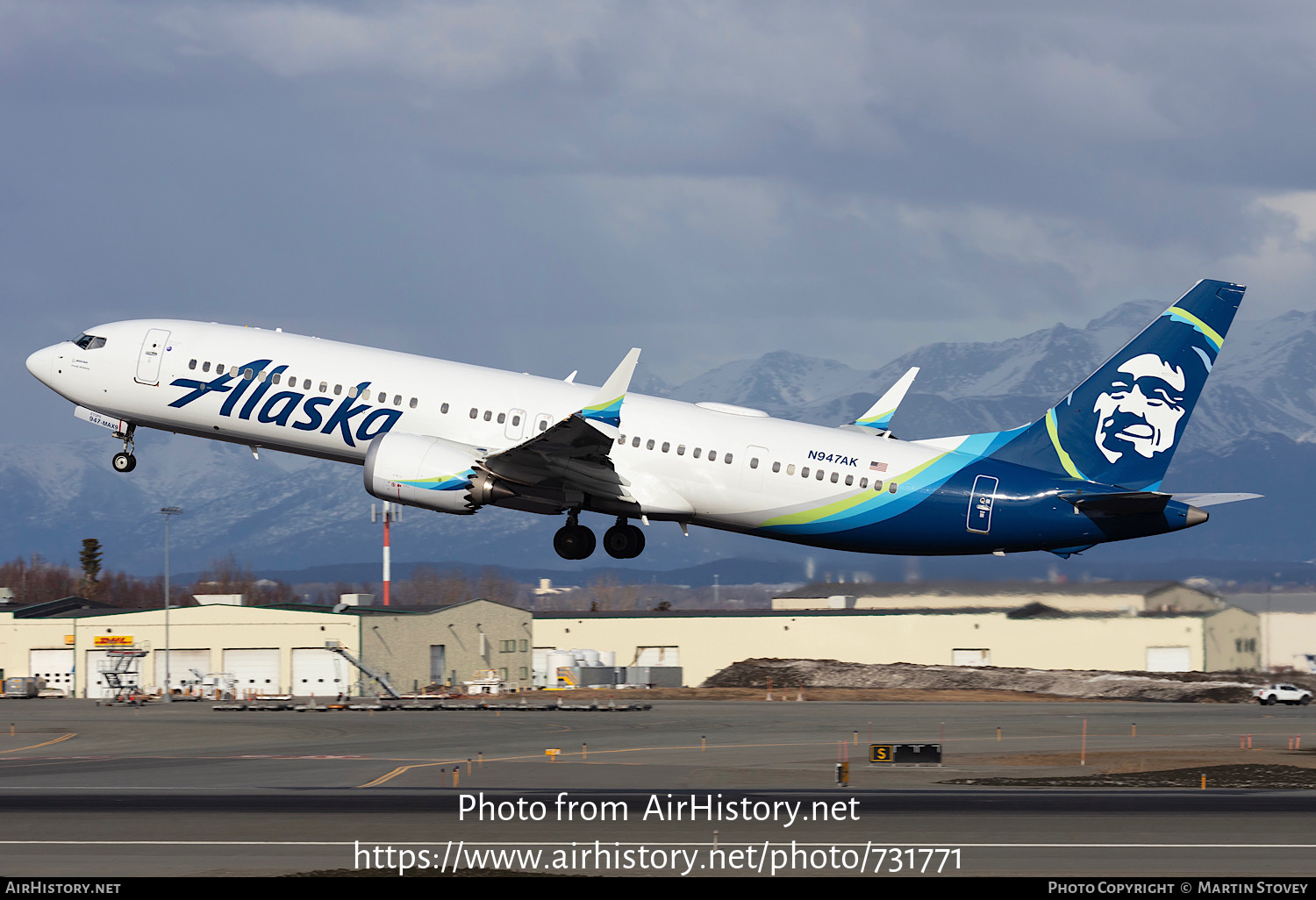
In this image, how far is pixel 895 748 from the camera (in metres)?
51.8

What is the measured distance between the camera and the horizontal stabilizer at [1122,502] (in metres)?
42.5

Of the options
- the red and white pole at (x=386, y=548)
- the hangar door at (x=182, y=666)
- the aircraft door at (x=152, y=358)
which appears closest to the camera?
the aircraft door at (x=152, y=358)

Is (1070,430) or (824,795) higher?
(1070,430)

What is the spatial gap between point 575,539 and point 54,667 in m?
72.8

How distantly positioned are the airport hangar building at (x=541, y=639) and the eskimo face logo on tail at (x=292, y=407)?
3825cm

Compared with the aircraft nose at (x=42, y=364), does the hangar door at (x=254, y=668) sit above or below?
below

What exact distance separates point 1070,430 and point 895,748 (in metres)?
13.1

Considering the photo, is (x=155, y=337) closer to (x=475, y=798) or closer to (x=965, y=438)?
(x=475, y=798)

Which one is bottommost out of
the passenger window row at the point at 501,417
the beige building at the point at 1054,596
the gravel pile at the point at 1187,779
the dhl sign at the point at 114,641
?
the gravel pile at the point at 1187,779

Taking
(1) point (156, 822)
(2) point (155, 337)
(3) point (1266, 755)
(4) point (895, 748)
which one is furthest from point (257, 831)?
(3) point (1266, 755)

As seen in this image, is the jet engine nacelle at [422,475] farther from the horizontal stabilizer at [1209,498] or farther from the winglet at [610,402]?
the horizontal stabilizer at [1209,498]

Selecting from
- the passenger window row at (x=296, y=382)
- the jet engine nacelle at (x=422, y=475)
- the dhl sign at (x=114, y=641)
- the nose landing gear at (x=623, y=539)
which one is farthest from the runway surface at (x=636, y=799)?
the dhl sign at (x=114, y=641)

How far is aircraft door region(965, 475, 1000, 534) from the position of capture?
146 ft

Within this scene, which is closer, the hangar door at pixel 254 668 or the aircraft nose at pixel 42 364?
the aircraft nose at pixel 42 364
